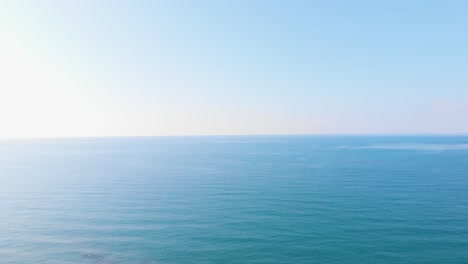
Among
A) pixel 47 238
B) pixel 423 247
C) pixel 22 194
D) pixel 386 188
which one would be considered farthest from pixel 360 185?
pixel 22 194

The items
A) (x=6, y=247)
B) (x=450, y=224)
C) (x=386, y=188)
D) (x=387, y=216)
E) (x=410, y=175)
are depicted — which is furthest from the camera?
(x=410, y=175)

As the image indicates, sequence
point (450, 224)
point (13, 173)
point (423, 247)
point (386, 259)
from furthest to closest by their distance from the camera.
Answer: point (13, 173)
point (450, 224)
point (423, 247)
point (386, 259)

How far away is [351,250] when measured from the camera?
159 ft

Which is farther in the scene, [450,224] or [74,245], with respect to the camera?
[450,224]

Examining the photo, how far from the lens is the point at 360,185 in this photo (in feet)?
310

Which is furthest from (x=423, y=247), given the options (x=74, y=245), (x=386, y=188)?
(x=74, y=245)

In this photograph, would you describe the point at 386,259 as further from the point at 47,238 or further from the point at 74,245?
the point at 47,238

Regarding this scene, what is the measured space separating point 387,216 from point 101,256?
53.7 m

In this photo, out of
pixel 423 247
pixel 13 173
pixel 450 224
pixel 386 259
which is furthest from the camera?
pixel 13 173

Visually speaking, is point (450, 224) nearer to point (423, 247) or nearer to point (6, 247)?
point (423, 247)

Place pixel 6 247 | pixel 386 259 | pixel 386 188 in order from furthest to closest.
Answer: pixel 386 188, pixel 6 247, pixel 386 259

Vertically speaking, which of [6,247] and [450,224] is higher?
[450,224]

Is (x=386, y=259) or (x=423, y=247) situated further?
(x=423, y=247)

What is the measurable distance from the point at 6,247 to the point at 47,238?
5846 millimetres
